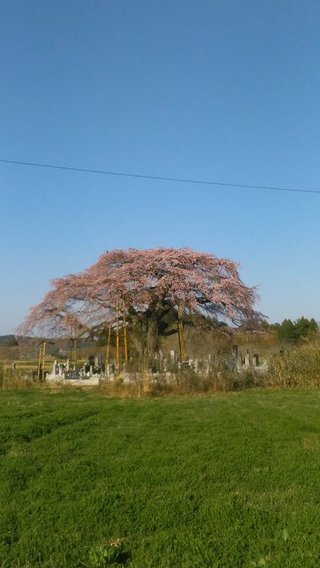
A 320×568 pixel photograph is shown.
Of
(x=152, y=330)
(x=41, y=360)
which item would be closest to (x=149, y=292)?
(x=152, y=330)

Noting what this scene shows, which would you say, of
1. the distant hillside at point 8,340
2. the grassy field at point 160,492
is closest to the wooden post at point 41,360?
the distant hillside at point 8,340

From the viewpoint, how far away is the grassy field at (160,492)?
4156 mm

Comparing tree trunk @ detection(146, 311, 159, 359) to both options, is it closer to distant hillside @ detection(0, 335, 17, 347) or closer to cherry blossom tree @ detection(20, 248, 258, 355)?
cherry blossom tree @ detection(20, 248, 258, 355)

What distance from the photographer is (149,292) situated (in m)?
26.7

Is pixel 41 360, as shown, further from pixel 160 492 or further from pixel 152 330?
pixel 160 492

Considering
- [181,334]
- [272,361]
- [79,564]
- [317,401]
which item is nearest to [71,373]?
[181,334]

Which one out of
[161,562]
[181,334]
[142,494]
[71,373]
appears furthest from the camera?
Result: [181,334]

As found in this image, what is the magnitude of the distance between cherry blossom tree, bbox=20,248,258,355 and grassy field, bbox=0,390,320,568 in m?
16.8

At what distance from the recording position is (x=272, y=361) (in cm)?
2045

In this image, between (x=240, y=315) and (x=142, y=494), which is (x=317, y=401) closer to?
(x=142, y=494)

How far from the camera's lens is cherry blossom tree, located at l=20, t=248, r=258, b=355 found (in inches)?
1049

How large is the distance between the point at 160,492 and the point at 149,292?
21.2 meters

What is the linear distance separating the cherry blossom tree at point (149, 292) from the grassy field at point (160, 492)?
16.8 m

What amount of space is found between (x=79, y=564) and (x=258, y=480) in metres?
2.57
